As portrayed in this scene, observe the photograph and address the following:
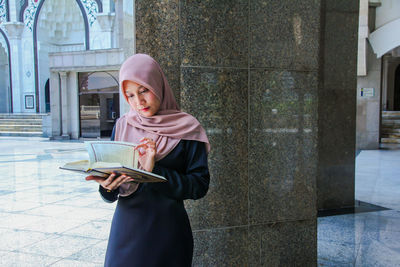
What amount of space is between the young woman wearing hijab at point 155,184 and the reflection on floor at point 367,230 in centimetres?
244

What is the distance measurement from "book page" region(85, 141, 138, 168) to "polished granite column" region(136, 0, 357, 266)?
1392 mm

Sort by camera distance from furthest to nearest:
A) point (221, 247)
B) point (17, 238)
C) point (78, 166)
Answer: point (17, 238) → point (221, 247) → point (78, 166)

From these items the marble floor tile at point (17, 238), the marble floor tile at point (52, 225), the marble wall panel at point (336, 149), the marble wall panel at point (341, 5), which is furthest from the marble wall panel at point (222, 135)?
the marble wall panel at point (341, 5)

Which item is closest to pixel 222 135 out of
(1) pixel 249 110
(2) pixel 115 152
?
(1) pixel 249 110

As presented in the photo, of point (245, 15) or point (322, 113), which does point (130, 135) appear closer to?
point (245, 15)

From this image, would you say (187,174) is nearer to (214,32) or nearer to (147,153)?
(147,153)

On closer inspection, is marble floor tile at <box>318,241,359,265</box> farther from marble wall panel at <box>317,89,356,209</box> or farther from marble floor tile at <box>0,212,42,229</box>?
marble floor tile at <box>0,212,42,229</box>

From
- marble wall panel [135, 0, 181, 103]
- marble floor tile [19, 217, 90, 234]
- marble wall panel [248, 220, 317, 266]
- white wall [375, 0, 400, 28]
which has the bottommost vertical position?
marble floor tile [19, 217, 90, 234]

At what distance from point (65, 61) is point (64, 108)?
7.51ft

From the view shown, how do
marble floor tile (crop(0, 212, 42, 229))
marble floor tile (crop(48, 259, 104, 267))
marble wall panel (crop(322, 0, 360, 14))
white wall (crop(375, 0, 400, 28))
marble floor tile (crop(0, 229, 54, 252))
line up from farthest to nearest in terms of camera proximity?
white wall (crop(375, 0, 400, 28)) → marble wall panel (crop(322, 0, 360, 14)) → marble floor tile (crop(0, 212, 42, 229)) → marble floor tile (crop(0, 229, 54, 252)) → marble floor tile (crop(48, 259, 104, 267))

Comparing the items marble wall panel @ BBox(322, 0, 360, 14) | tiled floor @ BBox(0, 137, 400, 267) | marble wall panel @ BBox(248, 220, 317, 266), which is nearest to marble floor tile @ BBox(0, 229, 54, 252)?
tiled floor @ BBox(0, 137, 400, 267)

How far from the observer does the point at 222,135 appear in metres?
3.00

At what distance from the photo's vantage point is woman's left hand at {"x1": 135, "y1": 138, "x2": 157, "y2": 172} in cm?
167

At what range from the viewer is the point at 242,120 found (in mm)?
3062
